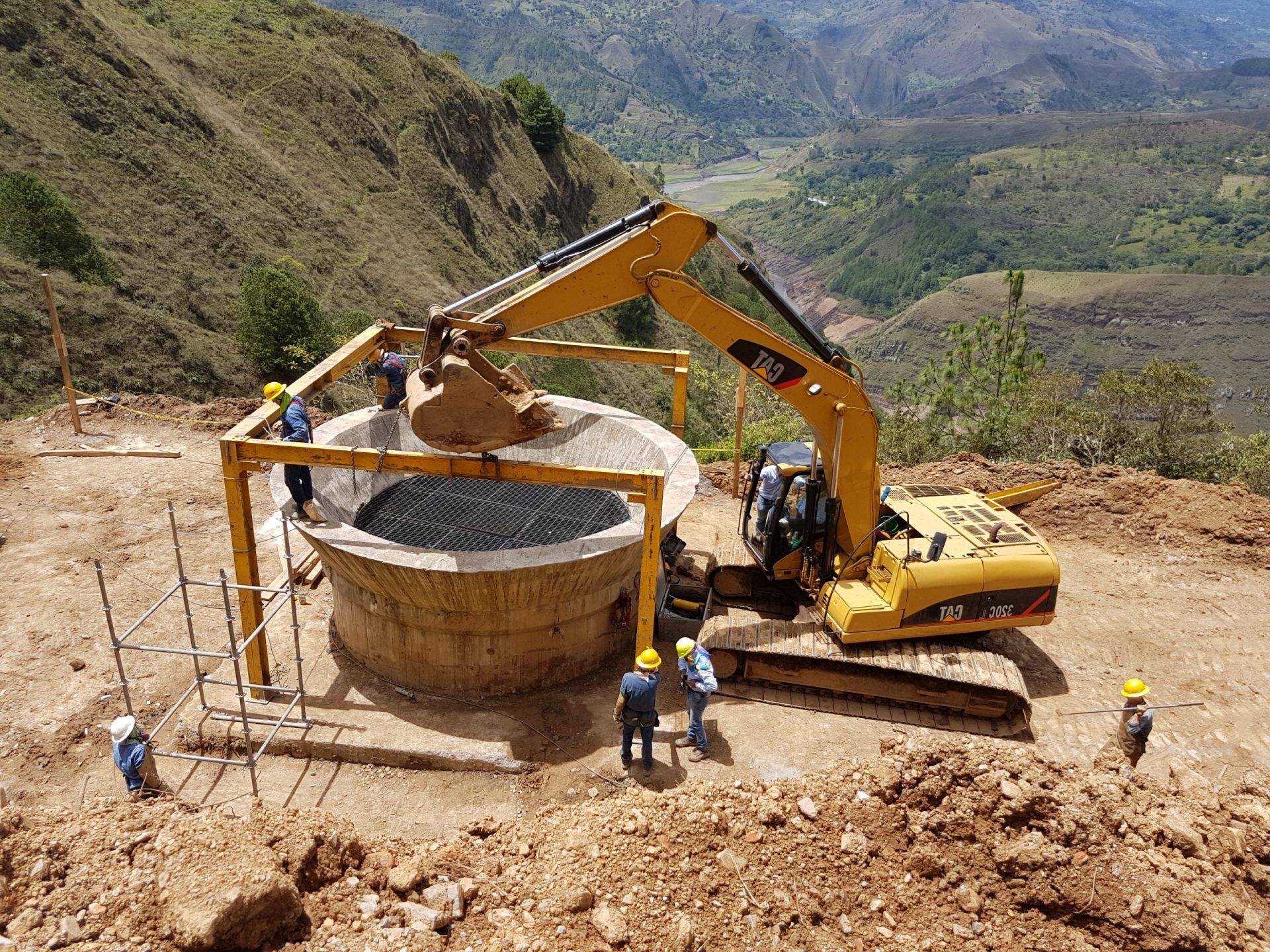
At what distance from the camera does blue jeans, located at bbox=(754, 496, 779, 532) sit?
29.4 feet

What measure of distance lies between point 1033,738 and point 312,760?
7.18 m

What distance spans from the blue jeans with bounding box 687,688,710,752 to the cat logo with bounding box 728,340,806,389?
303 centimetres

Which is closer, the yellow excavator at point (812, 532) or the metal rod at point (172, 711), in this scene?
the metal rod at point (172, 711)

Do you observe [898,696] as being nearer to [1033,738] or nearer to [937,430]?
[1033,738]

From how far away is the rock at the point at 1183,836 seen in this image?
5.74 metres

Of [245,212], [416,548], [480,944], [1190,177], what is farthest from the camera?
[1190,177]

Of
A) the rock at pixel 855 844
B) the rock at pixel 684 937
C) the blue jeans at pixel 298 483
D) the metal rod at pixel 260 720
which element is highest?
the blue jeans at pixel 298 483

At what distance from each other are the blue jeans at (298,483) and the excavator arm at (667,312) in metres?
1.91

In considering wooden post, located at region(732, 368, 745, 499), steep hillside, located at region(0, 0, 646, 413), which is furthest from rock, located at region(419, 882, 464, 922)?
steep hillside, located at region(0, 0, 646, 413)

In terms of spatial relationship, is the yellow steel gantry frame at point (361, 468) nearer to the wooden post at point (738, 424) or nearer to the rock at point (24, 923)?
the rock at point (24, 923)

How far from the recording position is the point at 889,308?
104 m

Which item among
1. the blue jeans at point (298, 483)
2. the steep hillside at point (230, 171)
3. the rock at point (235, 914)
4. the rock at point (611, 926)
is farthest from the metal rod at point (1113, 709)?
the steep hillside at point (230, 171)

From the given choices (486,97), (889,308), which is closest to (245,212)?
(486,97)

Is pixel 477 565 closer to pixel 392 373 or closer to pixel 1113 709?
pixel 392 373
